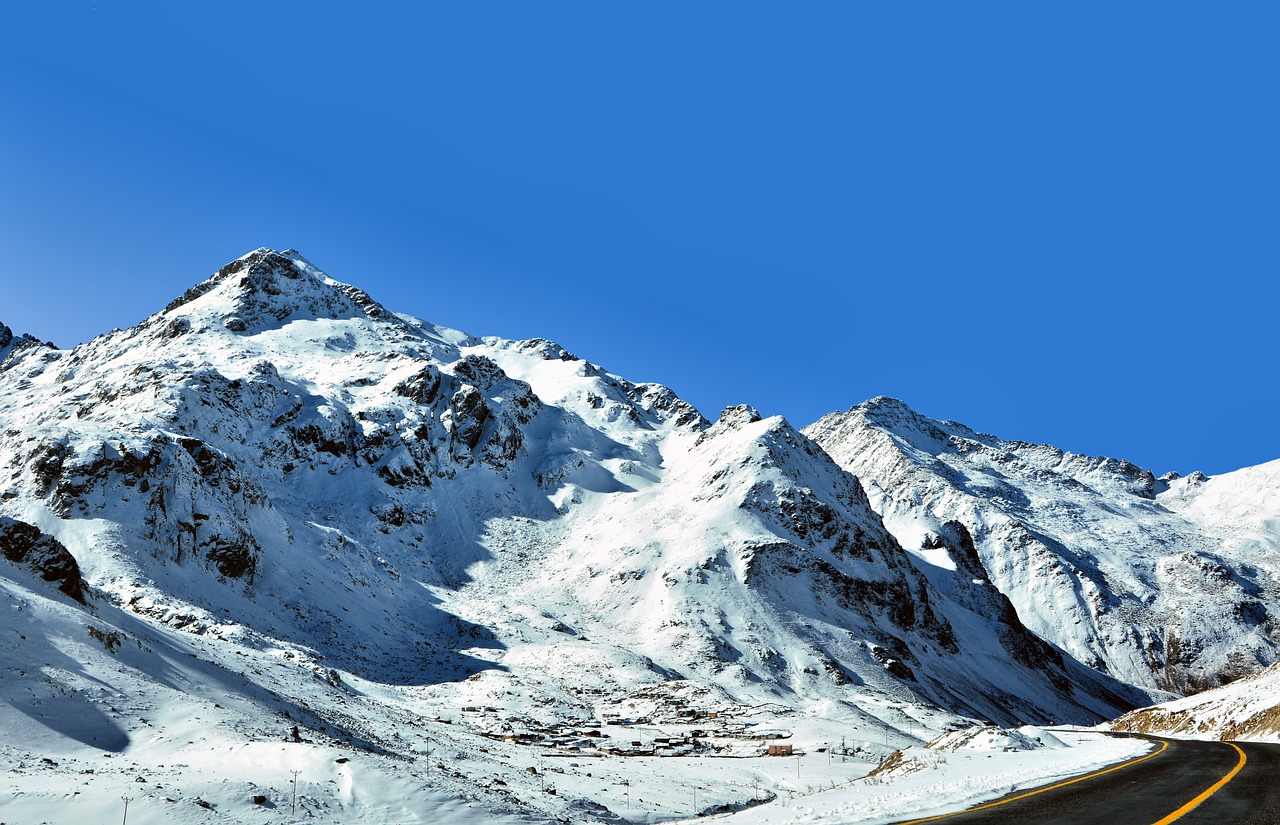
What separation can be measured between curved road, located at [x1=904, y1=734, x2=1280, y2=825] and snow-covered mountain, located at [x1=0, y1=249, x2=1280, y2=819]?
15.8m

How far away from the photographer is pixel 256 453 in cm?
15275

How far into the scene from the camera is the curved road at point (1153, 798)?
53.7 feet

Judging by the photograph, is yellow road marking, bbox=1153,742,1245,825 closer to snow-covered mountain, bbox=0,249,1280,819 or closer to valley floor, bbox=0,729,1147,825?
valley floor, bbox=0,729,1147,825

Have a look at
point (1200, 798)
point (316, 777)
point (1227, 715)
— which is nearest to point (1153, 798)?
point (1200, 798)

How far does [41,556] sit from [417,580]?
291 feet

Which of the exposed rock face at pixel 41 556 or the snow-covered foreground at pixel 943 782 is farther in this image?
the exposed rock face at pixel 41 556

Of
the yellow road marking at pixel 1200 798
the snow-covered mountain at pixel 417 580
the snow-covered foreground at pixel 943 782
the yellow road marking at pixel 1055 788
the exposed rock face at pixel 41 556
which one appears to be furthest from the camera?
the exposed rock face at pixel 41 556

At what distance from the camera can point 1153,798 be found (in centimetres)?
1862

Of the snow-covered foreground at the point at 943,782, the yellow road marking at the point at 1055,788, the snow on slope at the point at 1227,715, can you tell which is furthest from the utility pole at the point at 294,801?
the snow on slope at the point at 1227,715

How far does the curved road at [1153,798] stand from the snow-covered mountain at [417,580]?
1585 centimetres

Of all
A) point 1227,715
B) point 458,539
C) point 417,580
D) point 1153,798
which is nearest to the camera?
point 1153,798

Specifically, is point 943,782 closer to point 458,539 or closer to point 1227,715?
point 1227,715

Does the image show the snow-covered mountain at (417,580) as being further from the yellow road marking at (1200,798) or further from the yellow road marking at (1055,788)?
the yellow road marking at (1200,798)

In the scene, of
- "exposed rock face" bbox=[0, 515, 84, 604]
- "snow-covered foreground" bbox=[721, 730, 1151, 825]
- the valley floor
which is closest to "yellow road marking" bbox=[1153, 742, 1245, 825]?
"snow-covered foreground" bbox=[721, 730, 1151, 825]
